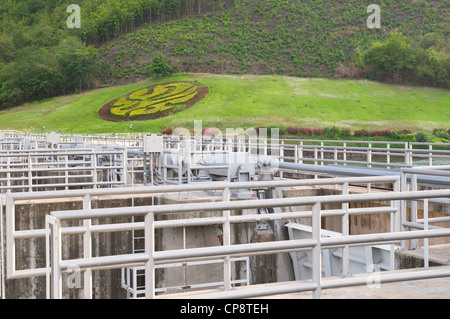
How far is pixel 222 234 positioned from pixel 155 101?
A: 81575 millimetres

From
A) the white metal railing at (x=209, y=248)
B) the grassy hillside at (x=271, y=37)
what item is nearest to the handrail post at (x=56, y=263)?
the white metal railing at (x=209, y=248)

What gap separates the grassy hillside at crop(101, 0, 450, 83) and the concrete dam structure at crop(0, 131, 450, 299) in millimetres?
93335

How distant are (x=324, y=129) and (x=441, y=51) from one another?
46.1 meters

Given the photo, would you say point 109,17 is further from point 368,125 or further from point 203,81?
point 368,125

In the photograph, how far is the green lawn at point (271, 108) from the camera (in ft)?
252

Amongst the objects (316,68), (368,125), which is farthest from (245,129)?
(316,68)

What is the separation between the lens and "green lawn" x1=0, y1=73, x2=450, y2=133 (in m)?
76.7

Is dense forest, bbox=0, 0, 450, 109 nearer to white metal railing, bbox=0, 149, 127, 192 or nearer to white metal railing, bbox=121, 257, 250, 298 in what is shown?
white metal railing, bbox=0, 149, 127, 192

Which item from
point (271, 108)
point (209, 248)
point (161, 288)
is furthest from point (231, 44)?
point (209, 248)

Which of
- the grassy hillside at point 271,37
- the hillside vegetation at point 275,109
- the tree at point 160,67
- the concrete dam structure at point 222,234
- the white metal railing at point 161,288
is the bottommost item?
the white metal railing at point 161,288

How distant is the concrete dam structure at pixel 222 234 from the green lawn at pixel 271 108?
5600 centimetres

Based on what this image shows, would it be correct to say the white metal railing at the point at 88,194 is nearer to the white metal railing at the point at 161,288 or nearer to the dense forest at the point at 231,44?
the white metal railing at the point at 161,288

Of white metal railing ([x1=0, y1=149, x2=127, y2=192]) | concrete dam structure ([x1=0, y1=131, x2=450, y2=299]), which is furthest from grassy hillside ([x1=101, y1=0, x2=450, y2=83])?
concrete dam structure ([x1=0, y1=131, x2=450, y2=299])

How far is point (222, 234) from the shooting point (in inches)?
489
